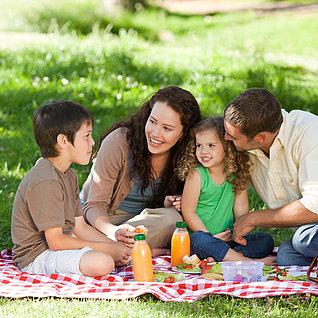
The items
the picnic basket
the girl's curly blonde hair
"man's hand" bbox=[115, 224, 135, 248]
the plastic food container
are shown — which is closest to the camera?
the picnic basket

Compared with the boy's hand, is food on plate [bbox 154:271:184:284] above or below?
below

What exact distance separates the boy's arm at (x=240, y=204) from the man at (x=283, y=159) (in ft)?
0.88

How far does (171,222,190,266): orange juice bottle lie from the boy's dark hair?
2.56ft

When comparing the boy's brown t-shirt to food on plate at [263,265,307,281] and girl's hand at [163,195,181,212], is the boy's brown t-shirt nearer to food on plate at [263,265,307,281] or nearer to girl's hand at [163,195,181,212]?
girl's hand at [163,195,181,212]

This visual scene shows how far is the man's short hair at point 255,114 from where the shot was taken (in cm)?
483

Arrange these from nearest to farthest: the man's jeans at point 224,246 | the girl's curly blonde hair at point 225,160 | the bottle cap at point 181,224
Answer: the bottle cap at point 181,224, the man's jeans at point 224,246, the girl's curly blonde hair at point 225,160

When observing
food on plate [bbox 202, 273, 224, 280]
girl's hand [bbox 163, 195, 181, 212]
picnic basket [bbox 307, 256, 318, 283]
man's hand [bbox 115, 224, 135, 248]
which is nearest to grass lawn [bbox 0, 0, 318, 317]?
picnic basket [bbox 307, 256, 318, 283]

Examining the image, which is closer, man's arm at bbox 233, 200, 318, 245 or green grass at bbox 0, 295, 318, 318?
green grass at bbox 0, 295, 318, 318

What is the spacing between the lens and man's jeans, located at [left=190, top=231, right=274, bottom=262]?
507cm

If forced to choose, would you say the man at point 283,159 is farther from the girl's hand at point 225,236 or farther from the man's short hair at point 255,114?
the girl's hand at point 225,236

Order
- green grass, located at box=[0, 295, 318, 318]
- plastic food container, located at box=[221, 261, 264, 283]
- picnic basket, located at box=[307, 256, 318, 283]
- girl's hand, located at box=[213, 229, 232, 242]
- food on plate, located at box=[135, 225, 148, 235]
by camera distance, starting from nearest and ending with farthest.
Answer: green grass, located at box=[0, 295, 318, 318] → picnic basket, located at box=[307, 256, 318, 283] → plastic food container, located at box=[221, 261, 264, 283] → food on plate, located at box=[135, 225, 148, 235] → girl's hand, located at box=[213, 229, 232, 242]

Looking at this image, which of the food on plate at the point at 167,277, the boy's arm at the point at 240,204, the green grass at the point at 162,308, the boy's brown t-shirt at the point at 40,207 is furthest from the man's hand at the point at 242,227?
the boy's brown t-shirt at the point at 40,207

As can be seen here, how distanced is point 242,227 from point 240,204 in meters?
0.30

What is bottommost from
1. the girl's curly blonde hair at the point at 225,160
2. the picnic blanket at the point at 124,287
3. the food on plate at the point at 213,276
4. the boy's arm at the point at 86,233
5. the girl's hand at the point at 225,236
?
the food on plate at the point at 213,276
